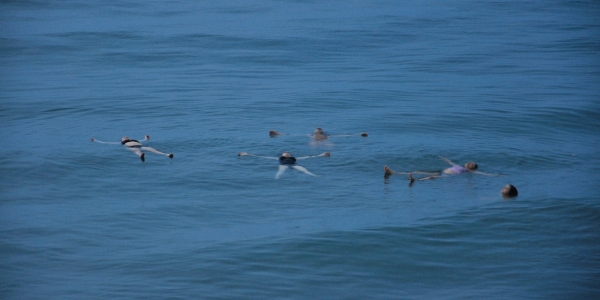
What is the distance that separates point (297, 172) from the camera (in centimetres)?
1752

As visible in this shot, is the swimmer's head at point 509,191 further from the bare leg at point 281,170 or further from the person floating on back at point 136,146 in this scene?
the person floating on back at point 136,146

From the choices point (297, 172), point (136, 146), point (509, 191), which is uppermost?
point (136, 146)

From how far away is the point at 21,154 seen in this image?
63.1ft

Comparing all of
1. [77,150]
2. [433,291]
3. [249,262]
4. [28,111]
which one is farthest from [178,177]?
[28,111]

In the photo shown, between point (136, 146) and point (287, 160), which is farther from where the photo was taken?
point (136, 146)

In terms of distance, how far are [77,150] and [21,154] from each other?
1383 mm

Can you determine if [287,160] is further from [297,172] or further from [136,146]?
[136,146]

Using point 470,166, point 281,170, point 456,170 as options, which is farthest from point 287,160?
point 470,166

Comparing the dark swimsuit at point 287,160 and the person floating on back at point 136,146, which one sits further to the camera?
the person floating on back at point 136,146

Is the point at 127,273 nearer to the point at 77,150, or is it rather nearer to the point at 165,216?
the point at 165,216

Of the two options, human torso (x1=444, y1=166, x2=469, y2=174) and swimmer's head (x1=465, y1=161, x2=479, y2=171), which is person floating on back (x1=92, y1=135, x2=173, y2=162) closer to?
human torso (x1=444, y1=166, x2=469, y2=174)

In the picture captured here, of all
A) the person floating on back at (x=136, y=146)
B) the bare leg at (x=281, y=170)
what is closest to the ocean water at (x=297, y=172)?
the bare leg at (x=281, y=170)

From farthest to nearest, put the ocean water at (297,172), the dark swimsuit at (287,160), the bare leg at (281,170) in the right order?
the dark swimsuit at (287,160)
the bare leg at (281,170)
the ocean water at (297,172)

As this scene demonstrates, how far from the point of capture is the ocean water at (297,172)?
12.5 metres
